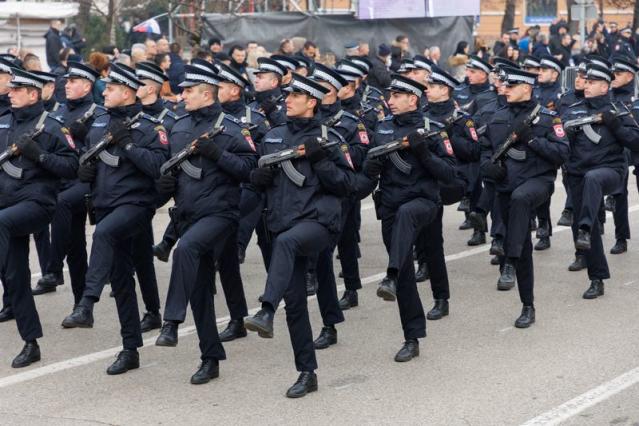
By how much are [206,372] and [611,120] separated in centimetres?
446

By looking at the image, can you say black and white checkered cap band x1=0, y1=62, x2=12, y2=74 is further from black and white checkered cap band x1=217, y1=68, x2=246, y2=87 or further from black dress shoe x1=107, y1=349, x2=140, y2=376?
black dress shoe x1=107, y1=349, x2=140, y2=376

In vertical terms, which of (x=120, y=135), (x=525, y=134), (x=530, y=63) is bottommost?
(x=525, y=134)

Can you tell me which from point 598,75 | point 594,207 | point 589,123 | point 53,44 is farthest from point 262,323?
point 53,44

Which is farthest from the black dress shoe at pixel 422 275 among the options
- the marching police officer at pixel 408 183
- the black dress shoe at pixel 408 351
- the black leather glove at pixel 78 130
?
the black leather glove at pixel 78 130

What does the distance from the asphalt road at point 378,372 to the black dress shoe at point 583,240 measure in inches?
18.4

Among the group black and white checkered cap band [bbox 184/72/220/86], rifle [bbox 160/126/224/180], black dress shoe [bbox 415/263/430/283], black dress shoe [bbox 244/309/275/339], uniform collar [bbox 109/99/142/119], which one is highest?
black and white checkered cap band [bbox 184/72/220/86]

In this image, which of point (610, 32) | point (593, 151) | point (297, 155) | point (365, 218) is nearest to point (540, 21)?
point (610, 32)

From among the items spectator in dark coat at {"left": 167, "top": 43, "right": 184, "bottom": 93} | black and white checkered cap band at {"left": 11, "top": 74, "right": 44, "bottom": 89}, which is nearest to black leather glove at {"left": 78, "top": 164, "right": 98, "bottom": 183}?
black and white checkered cap band at {"left": 11, "top": 74, "right": 44, "bottom": 89}

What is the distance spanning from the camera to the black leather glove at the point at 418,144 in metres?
8.59

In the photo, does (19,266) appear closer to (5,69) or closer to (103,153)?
(103,153)

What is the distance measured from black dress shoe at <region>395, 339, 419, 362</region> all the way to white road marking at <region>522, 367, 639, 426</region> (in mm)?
1372

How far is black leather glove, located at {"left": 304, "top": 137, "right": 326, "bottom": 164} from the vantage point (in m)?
7.75

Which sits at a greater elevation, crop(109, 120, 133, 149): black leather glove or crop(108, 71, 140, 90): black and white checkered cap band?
crop(108, 71, 140, 90): black and white checkered cap band

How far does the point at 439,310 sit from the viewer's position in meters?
9.91
